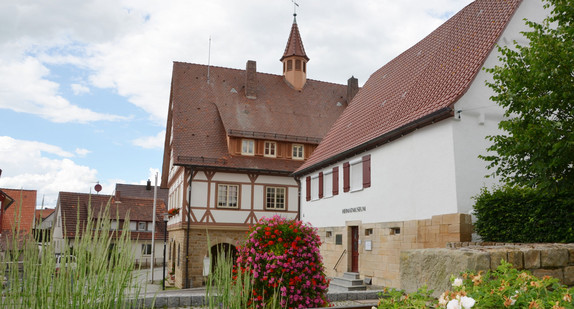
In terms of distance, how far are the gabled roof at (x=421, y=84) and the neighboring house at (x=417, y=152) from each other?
1.6 inches

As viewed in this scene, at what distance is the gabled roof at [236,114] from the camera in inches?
1011

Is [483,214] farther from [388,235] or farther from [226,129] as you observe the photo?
[226,129]

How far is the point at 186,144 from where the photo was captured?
25422 mm

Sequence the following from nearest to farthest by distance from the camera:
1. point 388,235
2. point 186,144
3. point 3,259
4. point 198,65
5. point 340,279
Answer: point 3,259, point 388,235, point 340,279, point 186,144, point 198,65

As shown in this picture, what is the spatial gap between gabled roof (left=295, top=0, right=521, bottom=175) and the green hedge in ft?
8.04

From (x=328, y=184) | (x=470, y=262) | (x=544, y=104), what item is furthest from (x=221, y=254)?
(x=328, y=184)

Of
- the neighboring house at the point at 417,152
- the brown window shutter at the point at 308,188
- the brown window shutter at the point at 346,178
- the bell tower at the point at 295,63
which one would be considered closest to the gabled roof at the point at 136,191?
the bell tower at the point at 295,63

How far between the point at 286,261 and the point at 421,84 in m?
9.49

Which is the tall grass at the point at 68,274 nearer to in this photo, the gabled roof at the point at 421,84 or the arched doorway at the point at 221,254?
the arched doorway at the point at 221,254

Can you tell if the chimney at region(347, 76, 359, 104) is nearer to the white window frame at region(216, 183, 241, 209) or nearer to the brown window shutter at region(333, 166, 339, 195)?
the white window frame at region(216, 183, 241, 209)

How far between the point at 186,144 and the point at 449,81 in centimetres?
1502

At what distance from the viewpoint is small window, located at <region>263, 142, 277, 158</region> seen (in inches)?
1065

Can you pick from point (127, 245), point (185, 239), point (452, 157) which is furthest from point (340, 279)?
point (127, 245)

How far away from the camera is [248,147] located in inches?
1046
